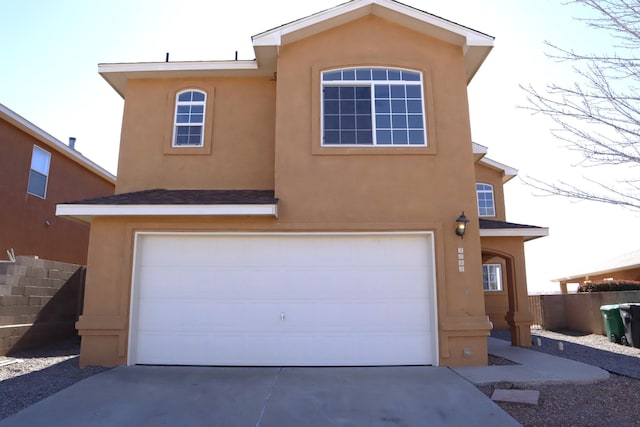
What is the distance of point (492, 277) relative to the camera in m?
17.8

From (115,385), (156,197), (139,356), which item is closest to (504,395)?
(115,385)

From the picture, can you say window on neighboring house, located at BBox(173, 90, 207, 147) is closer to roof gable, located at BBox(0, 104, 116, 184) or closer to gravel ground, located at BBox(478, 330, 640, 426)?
roof gable, located at BBox(0, 104, 116, 184)

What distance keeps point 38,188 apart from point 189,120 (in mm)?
6890

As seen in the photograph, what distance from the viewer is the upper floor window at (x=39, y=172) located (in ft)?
45.5

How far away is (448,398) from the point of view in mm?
6289

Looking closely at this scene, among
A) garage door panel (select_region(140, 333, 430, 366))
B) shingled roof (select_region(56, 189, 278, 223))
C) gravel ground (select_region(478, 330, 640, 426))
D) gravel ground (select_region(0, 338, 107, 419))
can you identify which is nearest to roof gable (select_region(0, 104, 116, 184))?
shingled roof (select_region(56, 189, 278, 223))

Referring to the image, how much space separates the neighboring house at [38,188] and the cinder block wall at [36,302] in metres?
2.66

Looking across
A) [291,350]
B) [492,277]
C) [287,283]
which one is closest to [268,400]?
[291,350]

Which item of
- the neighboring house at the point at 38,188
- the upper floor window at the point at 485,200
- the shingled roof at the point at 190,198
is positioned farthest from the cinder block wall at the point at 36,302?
the upper floor window at the point at 485,200

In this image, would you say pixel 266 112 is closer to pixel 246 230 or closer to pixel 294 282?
pixel 246 230

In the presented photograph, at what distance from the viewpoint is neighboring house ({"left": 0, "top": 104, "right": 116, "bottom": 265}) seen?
12672 mm

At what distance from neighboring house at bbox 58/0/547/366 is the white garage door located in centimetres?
3

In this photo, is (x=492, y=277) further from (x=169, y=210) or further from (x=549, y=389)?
(x=169, y=210)

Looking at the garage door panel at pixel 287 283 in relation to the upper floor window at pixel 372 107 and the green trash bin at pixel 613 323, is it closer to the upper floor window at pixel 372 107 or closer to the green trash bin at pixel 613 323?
the upper floor window at pixel 372 107
